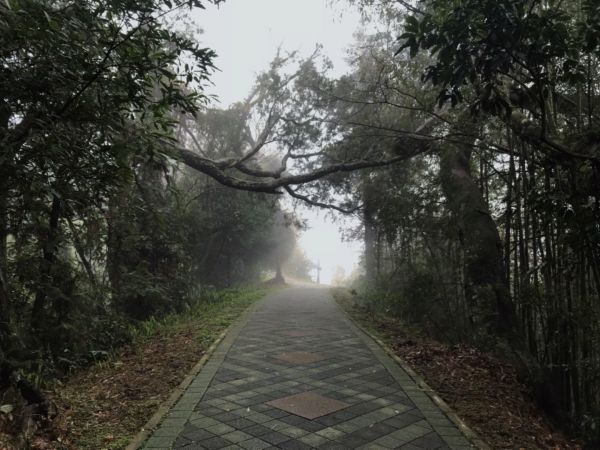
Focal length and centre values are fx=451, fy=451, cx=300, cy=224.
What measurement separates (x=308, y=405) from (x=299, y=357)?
2.11 m

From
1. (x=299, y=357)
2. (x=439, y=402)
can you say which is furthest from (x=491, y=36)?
(x=299, y=357)

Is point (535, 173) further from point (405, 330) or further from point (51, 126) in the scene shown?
point (51, 126)

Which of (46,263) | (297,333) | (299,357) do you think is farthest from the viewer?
(297,333)

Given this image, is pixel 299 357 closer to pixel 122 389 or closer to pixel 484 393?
pixel 122 389

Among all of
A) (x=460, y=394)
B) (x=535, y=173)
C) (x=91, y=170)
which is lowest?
(x=460, y=394)

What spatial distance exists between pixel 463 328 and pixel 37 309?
7.14 metres

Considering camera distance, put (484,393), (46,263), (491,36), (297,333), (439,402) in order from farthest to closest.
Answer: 1. (297,333)
2. (46,263)
3. (484,393)
4. (439,402)
5. (491,36)

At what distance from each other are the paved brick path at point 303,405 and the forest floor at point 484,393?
290 millimetres

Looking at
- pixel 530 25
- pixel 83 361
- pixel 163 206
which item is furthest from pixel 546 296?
pixel 163 206

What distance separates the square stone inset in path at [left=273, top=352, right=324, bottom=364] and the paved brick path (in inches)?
0.6

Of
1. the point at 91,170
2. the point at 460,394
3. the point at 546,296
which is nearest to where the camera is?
the point at 91,170

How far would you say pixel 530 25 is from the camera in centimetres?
336

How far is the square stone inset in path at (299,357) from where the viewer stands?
6223 mm

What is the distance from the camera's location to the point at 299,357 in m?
6.45
